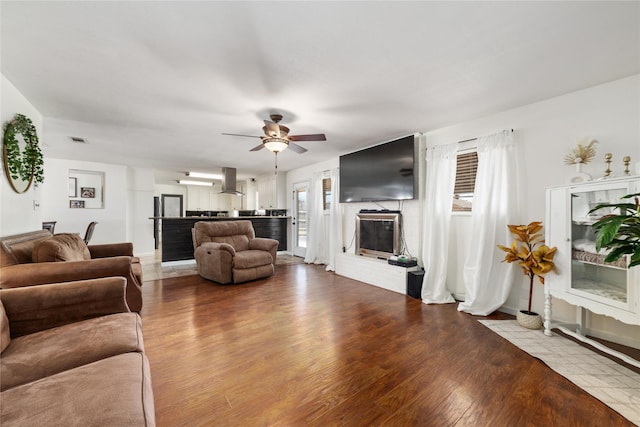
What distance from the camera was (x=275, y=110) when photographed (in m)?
2.83

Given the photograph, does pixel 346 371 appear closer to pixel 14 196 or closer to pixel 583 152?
pixel 583 152

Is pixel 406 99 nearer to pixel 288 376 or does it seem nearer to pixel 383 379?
pixel 383 379

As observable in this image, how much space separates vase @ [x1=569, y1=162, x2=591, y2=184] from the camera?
2.27m

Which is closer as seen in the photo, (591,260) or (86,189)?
(591,260)

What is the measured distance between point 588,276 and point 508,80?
1.87 m

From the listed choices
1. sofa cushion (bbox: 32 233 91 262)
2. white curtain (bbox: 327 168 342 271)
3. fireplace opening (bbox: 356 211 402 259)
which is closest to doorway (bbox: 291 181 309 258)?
white curtain (bbox: 327 168 342 271)

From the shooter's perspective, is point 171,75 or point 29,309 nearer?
point 29,309

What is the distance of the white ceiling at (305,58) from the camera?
149cm

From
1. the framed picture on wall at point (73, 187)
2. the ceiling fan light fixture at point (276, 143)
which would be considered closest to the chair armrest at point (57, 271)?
the ceiling fan light fixture at point (276, 143)

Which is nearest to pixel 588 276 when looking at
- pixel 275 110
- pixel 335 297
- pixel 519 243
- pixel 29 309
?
pixel 519 243

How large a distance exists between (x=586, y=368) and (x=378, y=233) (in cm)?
278

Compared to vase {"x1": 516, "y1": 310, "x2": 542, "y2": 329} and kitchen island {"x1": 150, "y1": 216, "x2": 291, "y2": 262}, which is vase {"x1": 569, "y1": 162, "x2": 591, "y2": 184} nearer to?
vase {"x1": 516, "y1": 310, "x2": 542, "y2": 329}

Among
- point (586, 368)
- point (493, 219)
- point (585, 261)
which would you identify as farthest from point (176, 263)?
point (585, 261)

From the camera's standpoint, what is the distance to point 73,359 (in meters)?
1.19
